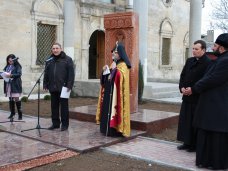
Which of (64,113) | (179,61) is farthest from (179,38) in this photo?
(64,113)

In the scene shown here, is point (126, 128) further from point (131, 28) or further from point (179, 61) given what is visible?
point (179, 61)

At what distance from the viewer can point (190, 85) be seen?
6234 millimetres

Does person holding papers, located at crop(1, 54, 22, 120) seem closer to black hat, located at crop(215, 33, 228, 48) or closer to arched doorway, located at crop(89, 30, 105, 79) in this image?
black hat, located at crop(215, 33, 228, 48)

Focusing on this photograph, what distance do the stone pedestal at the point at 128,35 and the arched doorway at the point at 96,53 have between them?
9.37m

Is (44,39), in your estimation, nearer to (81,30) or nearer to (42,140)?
(81,30)

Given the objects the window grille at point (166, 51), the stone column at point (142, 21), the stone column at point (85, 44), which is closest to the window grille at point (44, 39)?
the stone column at point (85, 44)

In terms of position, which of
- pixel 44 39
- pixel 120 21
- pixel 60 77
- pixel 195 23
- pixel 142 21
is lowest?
pixel 60 77

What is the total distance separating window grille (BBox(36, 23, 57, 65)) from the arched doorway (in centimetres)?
318

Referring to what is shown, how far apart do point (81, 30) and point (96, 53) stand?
232cm

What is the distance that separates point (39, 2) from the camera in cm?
1496

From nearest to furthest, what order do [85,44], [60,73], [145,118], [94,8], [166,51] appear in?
1. [60,73]
2. [145,118]
3. [85,44]
4. [94,8]
5. [166,51]

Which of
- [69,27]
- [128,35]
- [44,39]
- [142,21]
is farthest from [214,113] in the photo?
[44,39]

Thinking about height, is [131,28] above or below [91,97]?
above

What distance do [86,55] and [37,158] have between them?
459 inches
